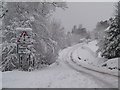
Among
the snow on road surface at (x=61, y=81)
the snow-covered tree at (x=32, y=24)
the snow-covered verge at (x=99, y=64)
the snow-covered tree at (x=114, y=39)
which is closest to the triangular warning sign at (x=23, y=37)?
the snow on road surface at (x=61, y=81)

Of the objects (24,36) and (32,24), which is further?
(32,24)

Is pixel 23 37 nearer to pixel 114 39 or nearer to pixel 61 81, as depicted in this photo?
pixel 61 81

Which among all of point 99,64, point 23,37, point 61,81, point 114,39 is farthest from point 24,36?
point 114,39

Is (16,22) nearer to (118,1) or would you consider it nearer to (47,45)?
(47,45)

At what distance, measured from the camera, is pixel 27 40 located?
9.52 m

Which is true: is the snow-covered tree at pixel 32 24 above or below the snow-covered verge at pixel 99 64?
above

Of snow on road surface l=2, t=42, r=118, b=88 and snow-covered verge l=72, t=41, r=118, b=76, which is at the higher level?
snow on road surface l=2, t=42, r=118, b=88

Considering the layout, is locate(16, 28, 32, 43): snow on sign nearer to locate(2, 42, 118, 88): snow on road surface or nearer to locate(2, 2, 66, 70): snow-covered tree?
locate(2, 42, 118, 88): snow on road surface

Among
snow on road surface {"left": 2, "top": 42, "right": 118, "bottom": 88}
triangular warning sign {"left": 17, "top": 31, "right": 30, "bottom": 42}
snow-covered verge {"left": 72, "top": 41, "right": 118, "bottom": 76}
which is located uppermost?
triangular warning sign {"left": 17, "top": 31, "right": 30, "bottom": 42}

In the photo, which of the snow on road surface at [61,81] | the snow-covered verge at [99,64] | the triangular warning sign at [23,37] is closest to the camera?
the snow on road surface at [61,81]

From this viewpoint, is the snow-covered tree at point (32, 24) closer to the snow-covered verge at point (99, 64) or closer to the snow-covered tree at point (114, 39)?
the snow-covered verge at point (99, 64)

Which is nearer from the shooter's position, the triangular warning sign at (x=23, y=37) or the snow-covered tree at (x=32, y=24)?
the triangular warning sign at (x=23, y=37)

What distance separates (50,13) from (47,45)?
328cm

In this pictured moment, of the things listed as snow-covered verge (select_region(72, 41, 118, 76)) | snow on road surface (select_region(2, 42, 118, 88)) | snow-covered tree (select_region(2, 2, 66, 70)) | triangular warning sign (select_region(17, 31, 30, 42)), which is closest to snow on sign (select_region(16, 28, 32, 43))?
triangular warning sign (select_region(17, 31, 30, 42))
